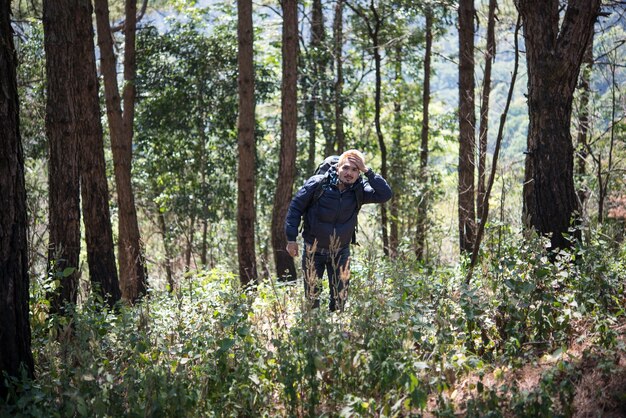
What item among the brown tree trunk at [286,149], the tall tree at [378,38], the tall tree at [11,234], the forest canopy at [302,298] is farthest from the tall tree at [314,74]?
the tall tree at [11,234]

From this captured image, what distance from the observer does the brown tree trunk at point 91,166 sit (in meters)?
8.02

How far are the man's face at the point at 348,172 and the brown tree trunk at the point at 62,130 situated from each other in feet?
9.52

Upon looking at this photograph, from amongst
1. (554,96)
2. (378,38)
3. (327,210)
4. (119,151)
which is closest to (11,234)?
(327,210)

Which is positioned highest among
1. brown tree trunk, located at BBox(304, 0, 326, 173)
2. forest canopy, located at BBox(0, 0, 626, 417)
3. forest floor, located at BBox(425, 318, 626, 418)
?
brown tree trunk, located at BBox(304, 0, 326, 173)

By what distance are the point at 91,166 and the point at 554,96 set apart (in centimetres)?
514

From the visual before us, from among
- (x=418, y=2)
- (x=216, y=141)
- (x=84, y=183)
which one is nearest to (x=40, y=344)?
(x=84, y=183)

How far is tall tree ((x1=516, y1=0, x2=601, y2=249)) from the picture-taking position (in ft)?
23.4

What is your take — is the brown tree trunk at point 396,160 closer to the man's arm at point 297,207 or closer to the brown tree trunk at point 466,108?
the brown tree trunk at point 466,108

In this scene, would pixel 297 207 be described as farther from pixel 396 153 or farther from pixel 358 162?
pixel 396 153

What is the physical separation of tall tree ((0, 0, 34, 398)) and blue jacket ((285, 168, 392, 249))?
2.63 metres

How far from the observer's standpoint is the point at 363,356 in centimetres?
468

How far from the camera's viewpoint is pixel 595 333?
17.4ft

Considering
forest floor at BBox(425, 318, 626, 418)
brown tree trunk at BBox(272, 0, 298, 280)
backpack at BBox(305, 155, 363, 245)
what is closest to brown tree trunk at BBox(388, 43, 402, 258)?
brown tree trunk at BBox(272, 0, 298, 280)

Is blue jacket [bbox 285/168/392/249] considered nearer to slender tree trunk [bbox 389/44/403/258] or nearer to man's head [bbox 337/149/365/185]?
man's head [bbox 337/149/365/185]
